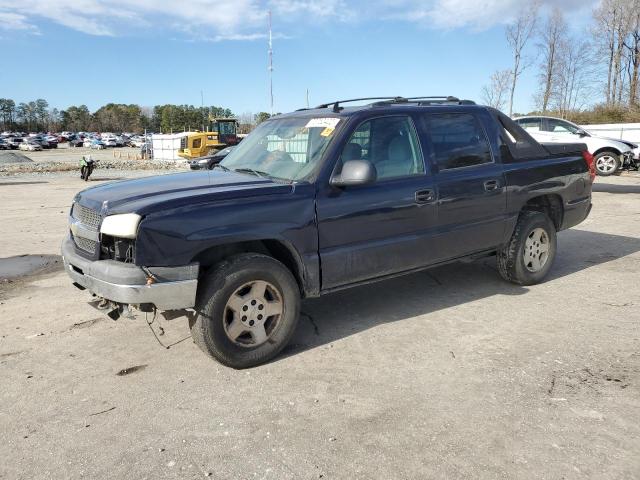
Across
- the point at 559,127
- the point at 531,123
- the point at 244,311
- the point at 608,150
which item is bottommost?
the point at 244,311

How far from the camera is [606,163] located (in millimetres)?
17719

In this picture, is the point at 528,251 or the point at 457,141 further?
the point at 528,251

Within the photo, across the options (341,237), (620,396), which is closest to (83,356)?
(341,237)

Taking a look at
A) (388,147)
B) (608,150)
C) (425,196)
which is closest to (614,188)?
(608,150)

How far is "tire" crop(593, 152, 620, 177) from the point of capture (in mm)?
17438

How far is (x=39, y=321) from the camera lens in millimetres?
4805

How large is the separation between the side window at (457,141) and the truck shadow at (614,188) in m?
10.7

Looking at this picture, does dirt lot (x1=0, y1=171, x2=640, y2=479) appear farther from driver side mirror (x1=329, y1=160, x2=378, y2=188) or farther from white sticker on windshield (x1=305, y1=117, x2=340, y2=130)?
white sticker on windshield (x1=305, y1=117, x2=340, y2=130)

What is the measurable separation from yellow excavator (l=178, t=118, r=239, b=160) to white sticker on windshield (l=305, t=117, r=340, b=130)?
28.3 metres

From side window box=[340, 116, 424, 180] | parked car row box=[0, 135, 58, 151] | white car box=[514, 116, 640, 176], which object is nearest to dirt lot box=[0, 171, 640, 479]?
side window box=[340, 116, 424, 180]

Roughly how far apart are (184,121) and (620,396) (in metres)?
130

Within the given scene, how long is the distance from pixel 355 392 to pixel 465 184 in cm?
232

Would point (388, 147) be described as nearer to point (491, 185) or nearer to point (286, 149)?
point (286, 149)

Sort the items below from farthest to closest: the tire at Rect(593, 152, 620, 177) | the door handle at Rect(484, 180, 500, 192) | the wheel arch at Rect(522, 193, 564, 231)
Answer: the tire at Rect(593, 152, 620, 177), the wheel arch at Rect(522, 193, 564, 231), the door handle at Rect(484, 180, 500, 192)
